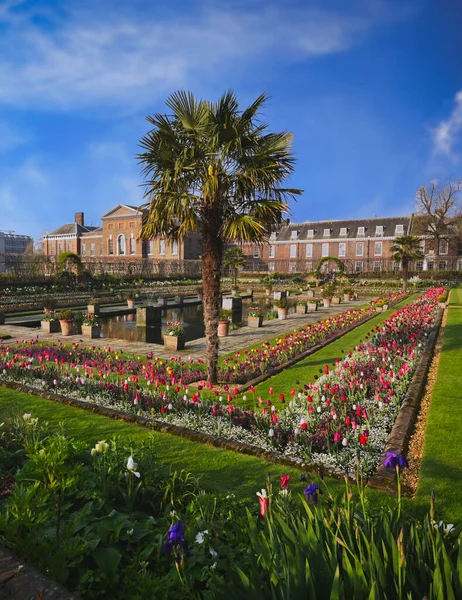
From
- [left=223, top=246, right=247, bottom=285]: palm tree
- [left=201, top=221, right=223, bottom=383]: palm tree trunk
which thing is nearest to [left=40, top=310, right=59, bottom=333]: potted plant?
[left=201, top=221, right=223, bottom=383]: palm tree trunk

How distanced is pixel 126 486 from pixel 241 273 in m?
55.4

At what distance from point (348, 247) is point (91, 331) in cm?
5287

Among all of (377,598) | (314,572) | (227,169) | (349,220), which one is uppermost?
(349,220)

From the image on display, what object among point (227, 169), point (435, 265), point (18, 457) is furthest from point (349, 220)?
point (18, 457)

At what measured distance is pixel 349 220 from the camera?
62.2m

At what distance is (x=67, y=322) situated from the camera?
49.0 feet

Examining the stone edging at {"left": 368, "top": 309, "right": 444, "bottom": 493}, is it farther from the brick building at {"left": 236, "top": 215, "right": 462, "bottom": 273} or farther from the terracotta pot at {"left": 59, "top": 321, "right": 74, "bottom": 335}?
the brick building at {"left": 236, "top": 215, "right": 462, "bottom": 273}

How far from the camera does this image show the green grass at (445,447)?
394 cm

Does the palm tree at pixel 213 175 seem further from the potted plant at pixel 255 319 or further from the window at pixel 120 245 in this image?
the window at pixel 120 245

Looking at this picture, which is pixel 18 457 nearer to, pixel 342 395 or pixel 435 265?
pixel 342 395

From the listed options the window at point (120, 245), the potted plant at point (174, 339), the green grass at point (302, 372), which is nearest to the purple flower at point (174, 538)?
the green grass at point (302, 372)

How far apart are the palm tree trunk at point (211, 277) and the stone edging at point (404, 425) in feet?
12.6

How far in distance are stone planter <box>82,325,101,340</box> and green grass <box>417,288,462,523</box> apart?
A: 37.3 ft

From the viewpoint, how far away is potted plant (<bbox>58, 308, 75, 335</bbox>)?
14801 mm
